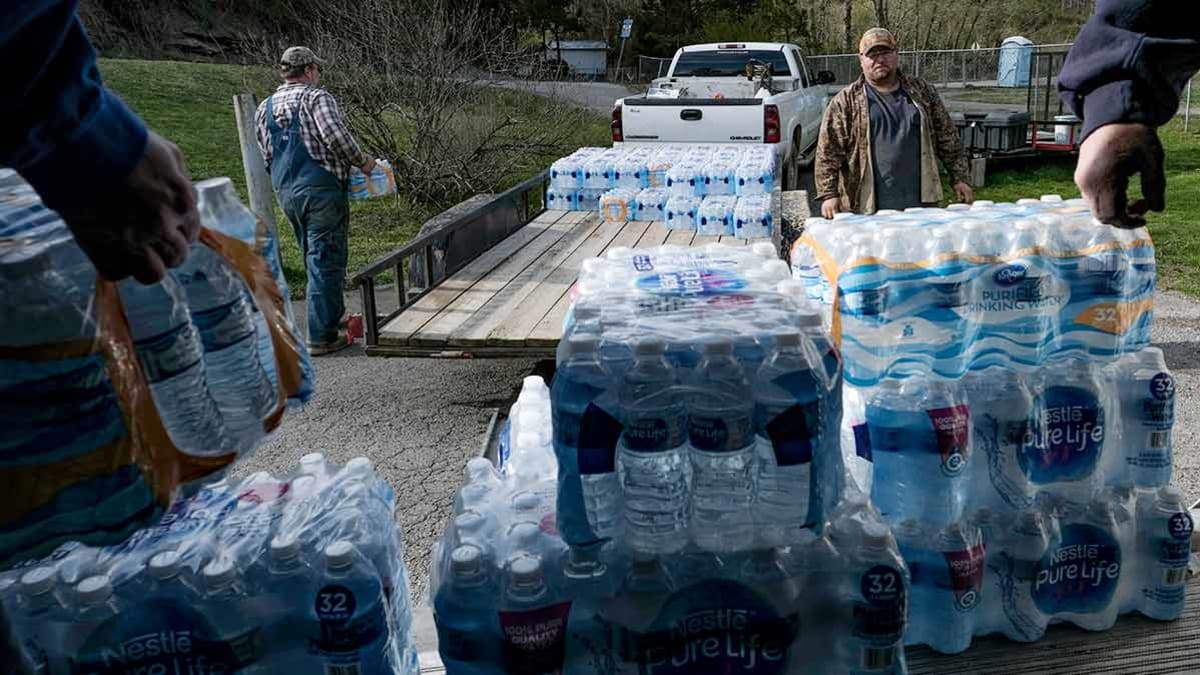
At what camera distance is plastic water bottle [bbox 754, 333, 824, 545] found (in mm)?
2240

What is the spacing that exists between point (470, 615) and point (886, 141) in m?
4.76

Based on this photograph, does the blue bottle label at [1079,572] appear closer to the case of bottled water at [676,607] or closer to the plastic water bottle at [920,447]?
the plastic water bottle at [920,447]

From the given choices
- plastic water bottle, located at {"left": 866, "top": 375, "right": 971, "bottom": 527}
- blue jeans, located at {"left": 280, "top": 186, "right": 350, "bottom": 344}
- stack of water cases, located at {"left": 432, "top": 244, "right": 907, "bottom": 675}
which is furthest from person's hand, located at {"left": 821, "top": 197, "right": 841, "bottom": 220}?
blue jeans, located at {"left": 280, "top": 186, "right": 350, "bottom": 344}

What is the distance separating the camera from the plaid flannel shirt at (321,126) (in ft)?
24.7

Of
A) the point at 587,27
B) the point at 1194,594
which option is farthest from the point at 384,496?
the point at 587,27

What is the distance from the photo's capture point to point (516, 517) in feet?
8.74

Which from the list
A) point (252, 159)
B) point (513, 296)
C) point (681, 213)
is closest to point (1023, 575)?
point (513, 296)

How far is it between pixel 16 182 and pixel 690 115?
10.0 m

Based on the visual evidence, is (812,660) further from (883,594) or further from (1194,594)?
(1194,594)

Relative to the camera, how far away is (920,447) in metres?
3.02

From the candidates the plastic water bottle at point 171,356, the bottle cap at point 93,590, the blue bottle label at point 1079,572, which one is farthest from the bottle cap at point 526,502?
the blue bottle label at point 1079,572

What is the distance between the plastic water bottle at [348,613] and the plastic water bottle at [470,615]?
0.56ft

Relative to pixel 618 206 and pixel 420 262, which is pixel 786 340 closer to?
pixel 420 262

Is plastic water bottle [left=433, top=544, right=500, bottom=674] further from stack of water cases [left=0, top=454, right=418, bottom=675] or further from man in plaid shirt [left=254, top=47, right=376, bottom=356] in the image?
man in plaid shirt [left=254, top=47, right=376, bottom=356]
